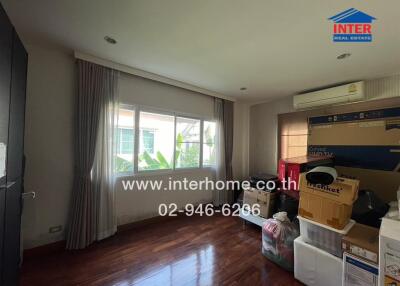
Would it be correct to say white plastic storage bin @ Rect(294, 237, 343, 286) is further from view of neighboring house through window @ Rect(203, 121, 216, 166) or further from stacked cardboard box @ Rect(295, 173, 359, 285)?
view of neighboring house through window @ Rect(203, 121, 216, 166)

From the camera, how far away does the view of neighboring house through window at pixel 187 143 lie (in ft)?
10.6

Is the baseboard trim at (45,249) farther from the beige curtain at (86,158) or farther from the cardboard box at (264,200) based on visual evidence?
the cardboard box at (264,200)

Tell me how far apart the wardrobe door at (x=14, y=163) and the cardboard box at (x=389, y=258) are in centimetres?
228

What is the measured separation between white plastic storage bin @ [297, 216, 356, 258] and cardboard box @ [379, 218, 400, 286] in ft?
1.24

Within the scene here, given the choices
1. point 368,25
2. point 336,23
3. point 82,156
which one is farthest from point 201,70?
point 82,156

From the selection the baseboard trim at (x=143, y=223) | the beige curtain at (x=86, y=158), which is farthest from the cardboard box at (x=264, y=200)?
the beige curtain at (x=86, y=158)

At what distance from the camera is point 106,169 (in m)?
2.34

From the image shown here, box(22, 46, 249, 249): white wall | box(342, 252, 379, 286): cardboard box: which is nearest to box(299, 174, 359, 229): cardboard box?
box(342, 252, 379, 286): cardboard box

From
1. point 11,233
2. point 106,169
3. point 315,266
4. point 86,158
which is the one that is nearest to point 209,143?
point 106,169

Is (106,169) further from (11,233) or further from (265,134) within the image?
(265,134)

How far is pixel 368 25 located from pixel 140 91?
8.76 feet

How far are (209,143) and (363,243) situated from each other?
8.74ft

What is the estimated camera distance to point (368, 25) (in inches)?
59.9

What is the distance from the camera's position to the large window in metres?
2.63
